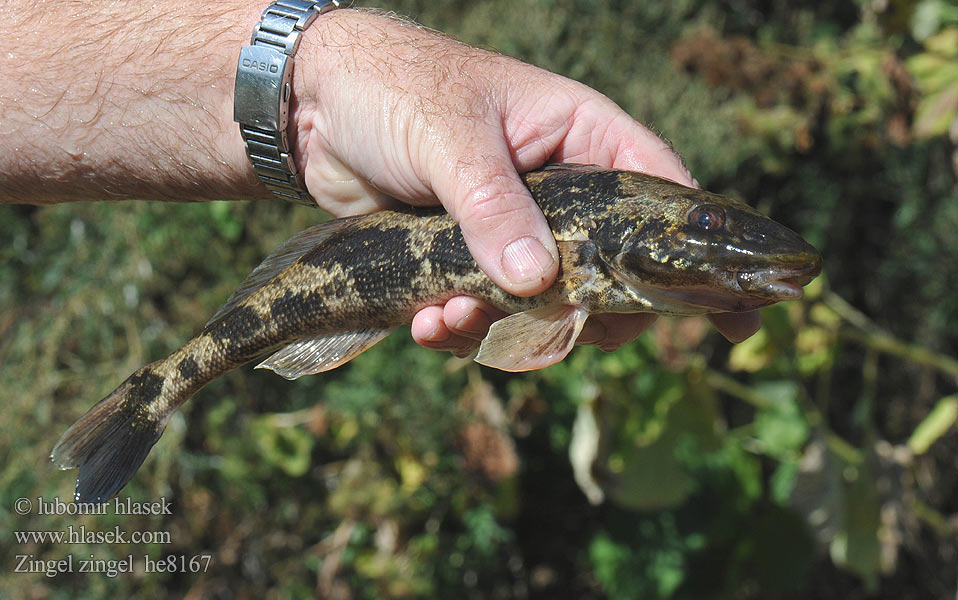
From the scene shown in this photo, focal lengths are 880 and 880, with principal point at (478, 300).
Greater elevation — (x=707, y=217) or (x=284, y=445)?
(x=707, y=217)

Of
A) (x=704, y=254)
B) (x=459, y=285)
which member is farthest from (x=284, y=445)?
(x=704, y=254)

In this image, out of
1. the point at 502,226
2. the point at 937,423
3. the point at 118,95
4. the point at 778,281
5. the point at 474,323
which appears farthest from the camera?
the point at 937,423

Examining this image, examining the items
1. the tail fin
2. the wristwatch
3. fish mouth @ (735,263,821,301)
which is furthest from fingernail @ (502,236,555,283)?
the tail fin

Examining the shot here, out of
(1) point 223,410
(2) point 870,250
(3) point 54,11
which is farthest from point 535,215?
(2) point 870,250

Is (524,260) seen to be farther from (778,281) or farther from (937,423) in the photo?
(937,423)

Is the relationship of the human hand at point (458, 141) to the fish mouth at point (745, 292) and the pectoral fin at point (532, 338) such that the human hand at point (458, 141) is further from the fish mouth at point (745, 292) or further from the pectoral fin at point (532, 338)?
the fish mouth at point (745, 292)

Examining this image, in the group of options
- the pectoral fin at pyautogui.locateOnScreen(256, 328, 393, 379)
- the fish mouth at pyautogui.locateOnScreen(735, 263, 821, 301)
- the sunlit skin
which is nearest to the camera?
the fish mouth at pyautogui.locateOnScreen(735, 263, 821, 301)

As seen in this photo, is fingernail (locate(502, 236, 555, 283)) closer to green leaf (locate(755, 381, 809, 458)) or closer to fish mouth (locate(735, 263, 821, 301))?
fish mouth (locate(735, 263, 821, 301))
